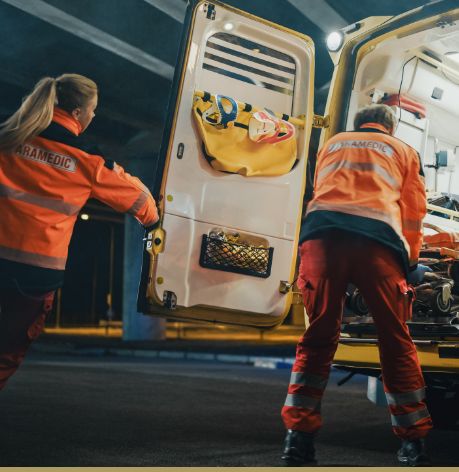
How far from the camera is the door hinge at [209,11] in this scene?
185 inches

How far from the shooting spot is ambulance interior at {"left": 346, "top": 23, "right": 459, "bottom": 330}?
15.5 ft

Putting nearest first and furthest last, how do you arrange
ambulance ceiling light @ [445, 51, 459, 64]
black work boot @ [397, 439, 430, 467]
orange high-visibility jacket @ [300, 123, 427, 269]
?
black work boot @ [397, 439, 430, 467], orange high-visibility jacket @ [300, 123, 427, 269], ambulance ceiling light @ [445, 51, 459, 64]

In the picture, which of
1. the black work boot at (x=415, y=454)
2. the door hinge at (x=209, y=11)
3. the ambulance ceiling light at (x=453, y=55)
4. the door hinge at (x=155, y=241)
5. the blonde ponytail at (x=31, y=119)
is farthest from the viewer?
the ambulance ceiling light at (x=453, y=55)

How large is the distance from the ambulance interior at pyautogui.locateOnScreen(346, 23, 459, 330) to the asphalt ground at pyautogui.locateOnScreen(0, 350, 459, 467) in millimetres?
892

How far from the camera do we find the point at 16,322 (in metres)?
3.40

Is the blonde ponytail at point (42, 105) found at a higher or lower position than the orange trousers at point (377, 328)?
higher

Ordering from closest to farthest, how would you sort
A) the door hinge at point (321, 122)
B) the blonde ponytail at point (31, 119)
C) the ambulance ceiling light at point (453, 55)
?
the blonde ponytail at point (31, 119) → the door hinge at point (321, 122) → the ambulance ceiling light at point (453, 55)

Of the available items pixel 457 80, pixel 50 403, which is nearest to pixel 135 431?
pixel 50 403

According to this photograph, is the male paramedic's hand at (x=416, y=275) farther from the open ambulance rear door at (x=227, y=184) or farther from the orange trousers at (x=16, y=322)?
the orange trousers at (x=16, y=322)

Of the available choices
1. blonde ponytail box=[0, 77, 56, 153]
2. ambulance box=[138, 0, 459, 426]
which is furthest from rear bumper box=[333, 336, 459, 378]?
blonde ponytail box=[0, 77, 56, 153]

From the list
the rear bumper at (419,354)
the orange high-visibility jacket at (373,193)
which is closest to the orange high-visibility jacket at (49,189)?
the orange high-visibility jacket at (373,193)

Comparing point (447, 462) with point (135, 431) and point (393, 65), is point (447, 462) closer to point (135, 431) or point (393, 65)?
point (135, 431)

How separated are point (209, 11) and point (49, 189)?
72.1 inches

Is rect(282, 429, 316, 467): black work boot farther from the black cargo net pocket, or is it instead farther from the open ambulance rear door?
the black cargo net pocket
